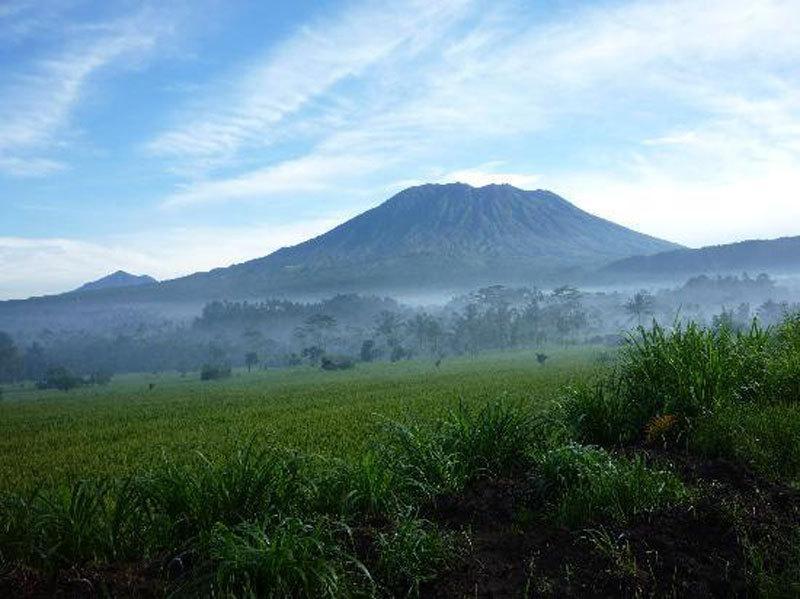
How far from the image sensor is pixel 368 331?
142 meters

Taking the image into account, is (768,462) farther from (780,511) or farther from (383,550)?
(383,550)

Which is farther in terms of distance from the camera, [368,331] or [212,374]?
[368,331]

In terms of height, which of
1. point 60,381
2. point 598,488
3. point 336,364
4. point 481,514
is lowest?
point 336,364

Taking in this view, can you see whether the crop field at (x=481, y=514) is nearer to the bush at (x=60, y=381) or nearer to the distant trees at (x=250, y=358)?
the bush at (x=60, y=381)

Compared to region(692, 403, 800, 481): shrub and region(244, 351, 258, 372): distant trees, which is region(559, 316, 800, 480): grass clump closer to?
region(692, 403, 800, 481): shrub

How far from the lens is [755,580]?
16.4ft

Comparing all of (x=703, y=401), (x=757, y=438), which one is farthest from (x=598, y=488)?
(x=703, y=401)

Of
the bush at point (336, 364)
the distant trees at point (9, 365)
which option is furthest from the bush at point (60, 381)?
the bush at point (336, 364)

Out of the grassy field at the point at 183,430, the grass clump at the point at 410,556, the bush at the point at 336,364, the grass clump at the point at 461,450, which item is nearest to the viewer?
the grass clump at the point at 410,556

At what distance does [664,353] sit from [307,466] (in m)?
6.04

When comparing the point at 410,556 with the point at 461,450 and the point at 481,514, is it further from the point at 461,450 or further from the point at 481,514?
the point at 461,450

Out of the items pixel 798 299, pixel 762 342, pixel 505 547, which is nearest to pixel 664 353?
pixel 762 342

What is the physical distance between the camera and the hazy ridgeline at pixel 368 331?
100 meters

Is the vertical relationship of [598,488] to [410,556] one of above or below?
above
